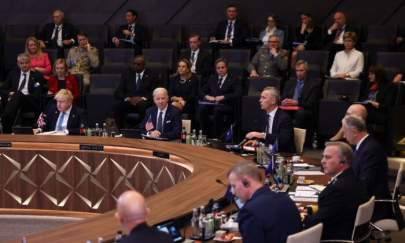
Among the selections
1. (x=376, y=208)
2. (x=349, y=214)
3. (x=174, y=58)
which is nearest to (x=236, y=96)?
(x=174, y=58)

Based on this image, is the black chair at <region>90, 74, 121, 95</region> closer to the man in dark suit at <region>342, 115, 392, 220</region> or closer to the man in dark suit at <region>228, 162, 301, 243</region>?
the man in dark suit at <region>342, 115, 392, 220</region>

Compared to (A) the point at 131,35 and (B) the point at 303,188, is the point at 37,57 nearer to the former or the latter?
(A) the point at 131,35

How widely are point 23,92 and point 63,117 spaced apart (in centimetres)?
276

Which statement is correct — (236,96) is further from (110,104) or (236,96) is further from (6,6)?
(6,6)

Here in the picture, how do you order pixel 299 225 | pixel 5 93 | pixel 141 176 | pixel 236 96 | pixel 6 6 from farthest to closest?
pixel 6 6 < pixel 5 93 < pixel 236 96 < pixel 141 176 < pixel 299 225

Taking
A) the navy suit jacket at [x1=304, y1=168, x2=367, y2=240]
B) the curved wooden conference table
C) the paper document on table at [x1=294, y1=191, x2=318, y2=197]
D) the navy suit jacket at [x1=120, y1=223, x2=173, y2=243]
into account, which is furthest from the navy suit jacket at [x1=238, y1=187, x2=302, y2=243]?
the curved wooden conference table

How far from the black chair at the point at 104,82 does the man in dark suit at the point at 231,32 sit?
5.99ft

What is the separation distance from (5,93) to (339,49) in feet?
17.5

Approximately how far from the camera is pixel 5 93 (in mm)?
12984

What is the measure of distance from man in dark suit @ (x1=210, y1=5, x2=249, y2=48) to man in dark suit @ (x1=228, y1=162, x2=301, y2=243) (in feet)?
28.2

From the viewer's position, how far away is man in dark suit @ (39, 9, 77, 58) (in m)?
14.4

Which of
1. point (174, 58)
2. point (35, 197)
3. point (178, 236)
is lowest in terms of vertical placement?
point (35, 197)

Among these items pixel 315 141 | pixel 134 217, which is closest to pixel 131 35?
pixel 315 141

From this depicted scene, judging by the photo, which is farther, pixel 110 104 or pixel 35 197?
pixel 110 104
